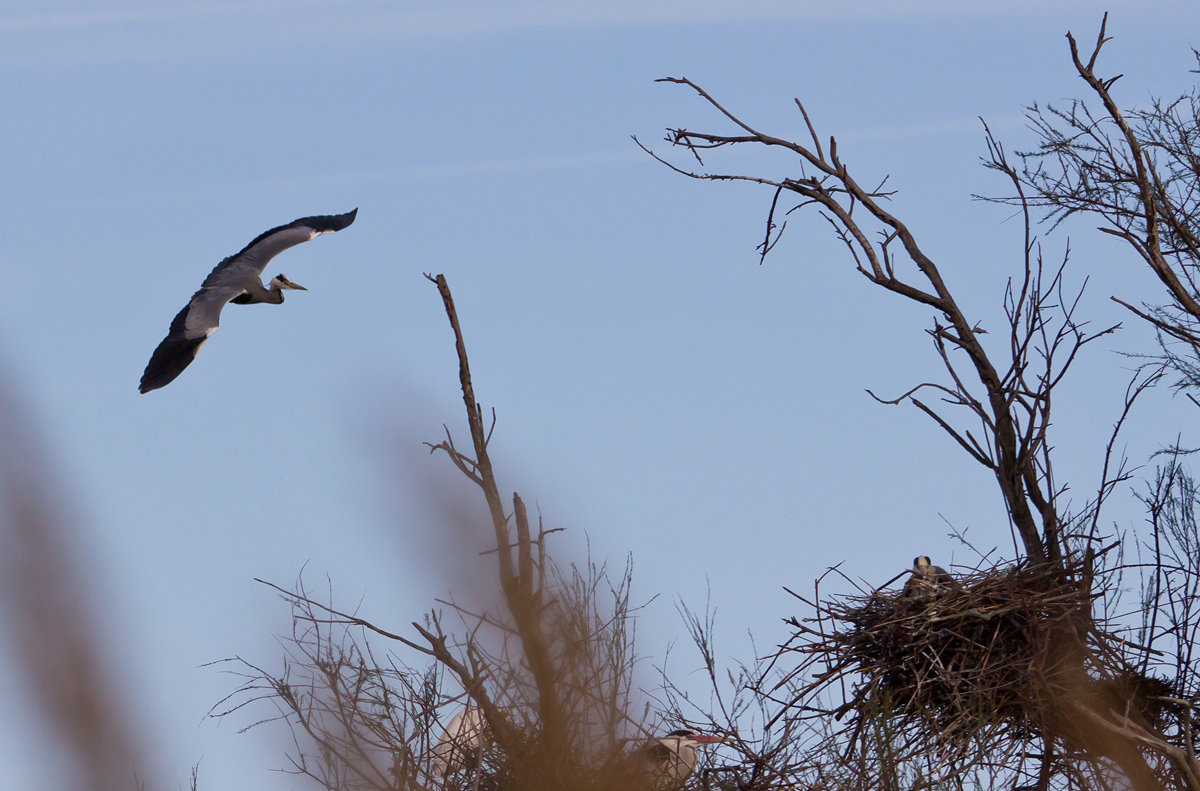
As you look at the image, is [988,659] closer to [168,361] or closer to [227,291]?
[168,361]

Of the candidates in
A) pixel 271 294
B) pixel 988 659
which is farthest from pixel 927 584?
pixel 271 294

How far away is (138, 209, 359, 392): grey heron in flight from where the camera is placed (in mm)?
11164

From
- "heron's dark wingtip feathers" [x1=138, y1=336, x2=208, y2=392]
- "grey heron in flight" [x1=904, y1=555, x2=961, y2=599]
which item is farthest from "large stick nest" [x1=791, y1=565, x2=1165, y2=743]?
"heron's dark wingtip feathers" [x1=138, y1=336, x2=208, y2=392]

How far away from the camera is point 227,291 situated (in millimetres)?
12836

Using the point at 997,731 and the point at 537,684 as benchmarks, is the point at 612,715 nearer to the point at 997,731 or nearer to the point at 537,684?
the point at 537,684

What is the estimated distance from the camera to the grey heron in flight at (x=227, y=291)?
11164mm

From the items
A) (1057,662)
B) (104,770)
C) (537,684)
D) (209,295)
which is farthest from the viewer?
(209,295)

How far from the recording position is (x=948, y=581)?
6.99 meters

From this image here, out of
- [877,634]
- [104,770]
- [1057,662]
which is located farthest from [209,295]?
[104,770]

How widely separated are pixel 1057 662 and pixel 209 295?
8975 mm

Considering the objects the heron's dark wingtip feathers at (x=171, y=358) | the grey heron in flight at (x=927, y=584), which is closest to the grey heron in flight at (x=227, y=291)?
the heron's dark wingtip feathers at (x=171, y=358)

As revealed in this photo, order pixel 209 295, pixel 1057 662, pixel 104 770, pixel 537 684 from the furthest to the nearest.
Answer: pixel 209 295 → pixel 1057 662 → pixel 537 684 → pixel 104 770

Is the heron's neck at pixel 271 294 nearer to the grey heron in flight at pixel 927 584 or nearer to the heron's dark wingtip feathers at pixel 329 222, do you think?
the heron's dark wingtip feathers at pixel 329 222

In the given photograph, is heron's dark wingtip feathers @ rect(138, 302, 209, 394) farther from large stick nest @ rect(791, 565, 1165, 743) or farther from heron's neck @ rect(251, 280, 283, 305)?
large stick nest @ rect(791, 565, 1165, 743)
